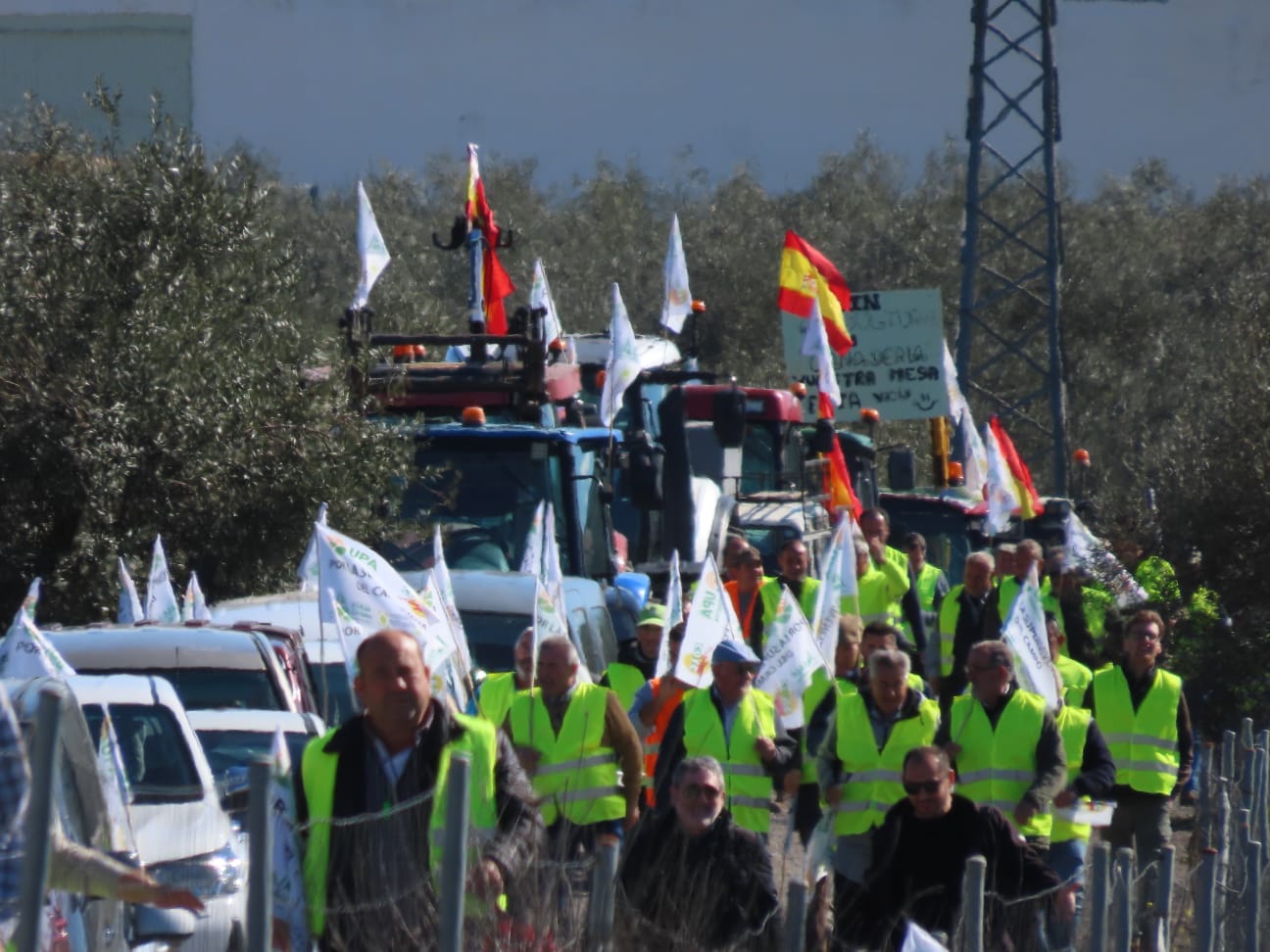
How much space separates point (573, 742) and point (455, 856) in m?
4.09

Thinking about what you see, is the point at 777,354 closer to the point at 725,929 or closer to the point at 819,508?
the point at 819,508

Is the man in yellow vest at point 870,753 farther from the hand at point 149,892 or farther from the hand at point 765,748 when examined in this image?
the hand at point 149,892

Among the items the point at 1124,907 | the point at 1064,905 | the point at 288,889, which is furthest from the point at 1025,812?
the point at 288,889

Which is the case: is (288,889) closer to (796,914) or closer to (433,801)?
(433,801)

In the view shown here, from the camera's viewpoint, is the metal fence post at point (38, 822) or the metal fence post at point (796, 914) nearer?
the metal fence post at point (38, 822)

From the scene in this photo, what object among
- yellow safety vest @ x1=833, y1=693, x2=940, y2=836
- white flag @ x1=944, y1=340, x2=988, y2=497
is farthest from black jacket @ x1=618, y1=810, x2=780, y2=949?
white flag @ x1=944, y1=340, x2=988, y2=497

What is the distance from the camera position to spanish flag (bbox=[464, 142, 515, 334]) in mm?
18531

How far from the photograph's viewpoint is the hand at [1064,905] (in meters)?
7.37

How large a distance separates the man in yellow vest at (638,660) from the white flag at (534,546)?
63 centimetres

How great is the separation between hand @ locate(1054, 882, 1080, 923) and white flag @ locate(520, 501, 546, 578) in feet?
13.6

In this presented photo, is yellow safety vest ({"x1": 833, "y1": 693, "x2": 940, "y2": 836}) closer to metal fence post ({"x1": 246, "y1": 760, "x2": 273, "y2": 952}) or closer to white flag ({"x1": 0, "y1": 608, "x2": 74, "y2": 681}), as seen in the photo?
white flag ({"x1": 0, "y1": 608, "x2": 74, "y2": 681})

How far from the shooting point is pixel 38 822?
3.98 metres

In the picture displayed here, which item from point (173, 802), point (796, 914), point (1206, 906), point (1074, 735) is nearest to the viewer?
point (796, 914)

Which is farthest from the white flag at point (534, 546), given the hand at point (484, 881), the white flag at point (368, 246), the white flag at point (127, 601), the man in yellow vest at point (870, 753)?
the hand at point (484, 881)
